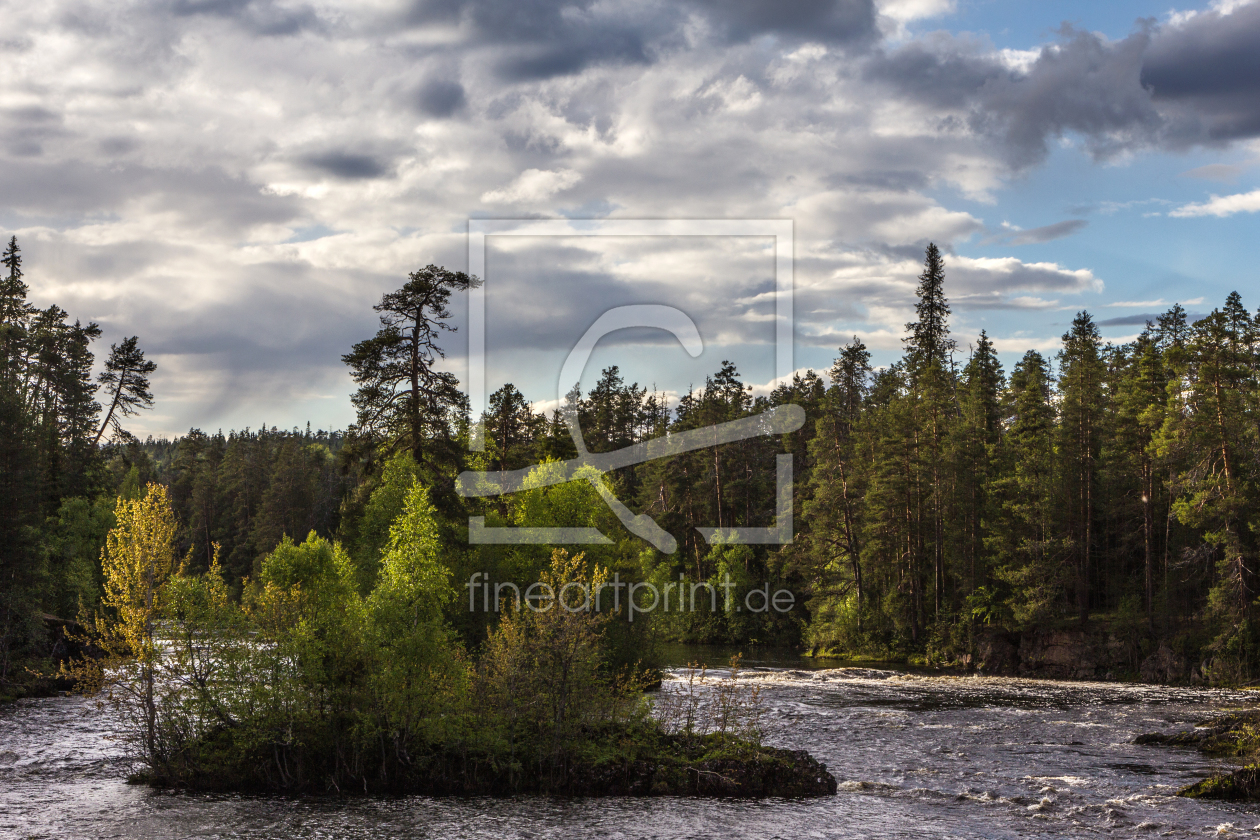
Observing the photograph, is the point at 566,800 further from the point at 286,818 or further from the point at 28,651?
the point at 28,651

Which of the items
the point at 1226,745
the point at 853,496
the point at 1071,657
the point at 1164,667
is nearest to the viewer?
the point at 1226,745

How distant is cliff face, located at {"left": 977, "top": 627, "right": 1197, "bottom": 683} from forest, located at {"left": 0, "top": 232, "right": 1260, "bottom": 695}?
3.13 ft

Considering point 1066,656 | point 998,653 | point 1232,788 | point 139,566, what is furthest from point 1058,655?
point 139,566

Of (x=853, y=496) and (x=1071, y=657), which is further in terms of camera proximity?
(x=853, y=496)

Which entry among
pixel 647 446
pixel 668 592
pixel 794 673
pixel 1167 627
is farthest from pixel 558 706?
pixel 647 446

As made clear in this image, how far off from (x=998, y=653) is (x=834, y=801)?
36.7 m

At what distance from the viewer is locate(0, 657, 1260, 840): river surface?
2417 cm

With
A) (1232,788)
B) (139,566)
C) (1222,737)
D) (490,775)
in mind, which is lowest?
(490,775)

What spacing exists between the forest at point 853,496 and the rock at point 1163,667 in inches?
31.2

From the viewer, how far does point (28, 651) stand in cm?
4922

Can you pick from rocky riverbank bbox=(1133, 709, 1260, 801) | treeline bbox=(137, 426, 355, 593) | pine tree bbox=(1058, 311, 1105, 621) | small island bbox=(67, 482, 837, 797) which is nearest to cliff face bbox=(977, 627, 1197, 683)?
pine tree bbox=(1058, 311, 1105, 621)

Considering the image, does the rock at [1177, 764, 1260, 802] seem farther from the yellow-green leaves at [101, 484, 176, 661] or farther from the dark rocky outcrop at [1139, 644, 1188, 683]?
the yellow-green leaves at [101, 484, 176, 661]

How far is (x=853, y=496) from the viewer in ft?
246

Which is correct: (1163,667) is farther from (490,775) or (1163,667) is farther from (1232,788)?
(490,775)
